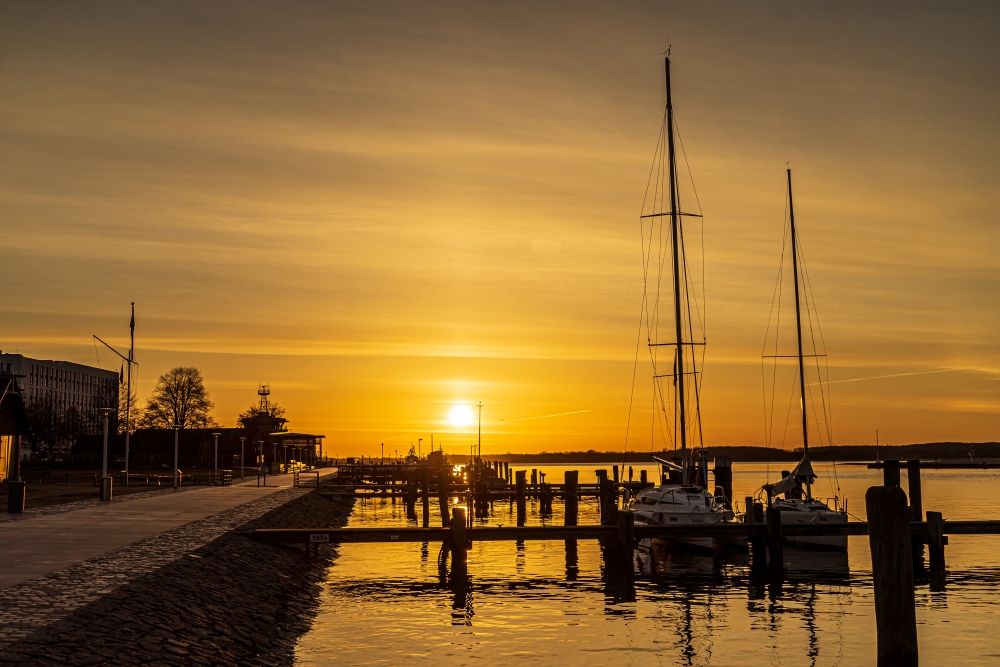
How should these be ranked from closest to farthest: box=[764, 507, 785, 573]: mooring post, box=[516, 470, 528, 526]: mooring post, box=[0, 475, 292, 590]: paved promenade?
box=[0, 475, 292, 590]: paved promenade < box=[764, 507, 785, 573]: mooring post < box=[516, 470, 528, 526]: mooring post

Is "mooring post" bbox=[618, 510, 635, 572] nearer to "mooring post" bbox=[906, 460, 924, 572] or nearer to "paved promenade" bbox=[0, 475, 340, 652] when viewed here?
"mooring post" bbox=[906, 460, 924, 572]

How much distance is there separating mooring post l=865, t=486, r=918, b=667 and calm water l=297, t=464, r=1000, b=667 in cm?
606

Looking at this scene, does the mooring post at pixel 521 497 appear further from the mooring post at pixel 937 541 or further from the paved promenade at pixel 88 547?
the mooring post at pixel 937 541

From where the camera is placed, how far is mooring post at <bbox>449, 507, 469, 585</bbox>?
103 ft

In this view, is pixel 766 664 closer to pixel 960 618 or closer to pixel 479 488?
pixel 960 618

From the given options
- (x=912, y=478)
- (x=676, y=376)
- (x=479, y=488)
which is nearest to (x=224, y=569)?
(x=676, y=376)

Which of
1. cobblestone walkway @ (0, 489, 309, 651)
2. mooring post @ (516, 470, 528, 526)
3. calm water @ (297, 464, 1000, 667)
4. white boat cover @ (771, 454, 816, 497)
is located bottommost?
calm water @ (297, 464, 1000, 667)

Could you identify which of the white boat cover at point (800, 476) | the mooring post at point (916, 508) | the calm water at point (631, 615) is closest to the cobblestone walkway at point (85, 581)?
the calm water at point (631, 615)

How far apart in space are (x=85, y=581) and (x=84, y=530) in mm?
11698

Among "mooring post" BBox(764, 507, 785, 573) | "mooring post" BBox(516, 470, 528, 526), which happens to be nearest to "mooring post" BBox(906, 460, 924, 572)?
"mooring post" BBox(764, 507, 785, 573)

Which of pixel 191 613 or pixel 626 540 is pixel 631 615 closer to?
pixel 626 540

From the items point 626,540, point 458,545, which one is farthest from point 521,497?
point 458,545

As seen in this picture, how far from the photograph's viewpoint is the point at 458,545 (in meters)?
31.6

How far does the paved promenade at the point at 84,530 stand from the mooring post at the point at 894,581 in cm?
1576
